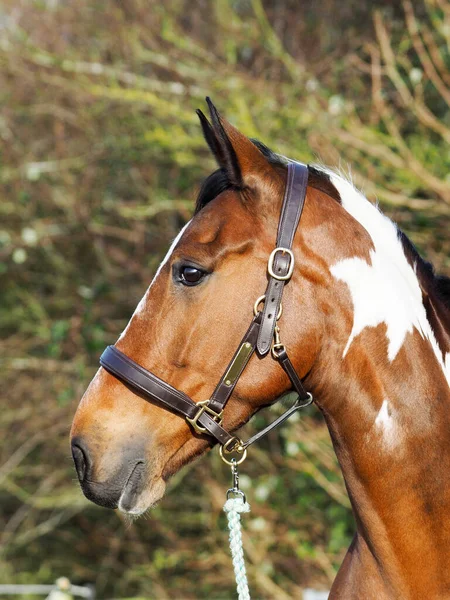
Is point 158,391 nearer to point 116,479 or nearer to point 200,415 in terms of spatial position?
point 200,415

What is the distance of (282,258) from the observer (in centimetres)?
194

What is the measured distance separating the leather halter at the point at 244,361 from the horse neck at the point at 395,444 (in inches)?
5.7

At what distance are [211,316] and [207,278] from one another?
0.10 m

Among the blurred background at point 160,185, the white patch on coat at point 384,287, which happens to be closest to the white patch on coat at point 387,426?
the white patch on coat at point 384,287

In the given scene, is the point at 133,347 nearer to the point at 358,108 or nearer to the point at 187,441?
the point at 187,441

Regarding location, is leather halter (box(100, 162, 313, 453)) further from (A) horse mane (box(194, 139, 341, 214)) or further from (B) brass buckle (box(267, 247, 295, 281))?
(A) horse mane (box(194, 139, 341, 214))

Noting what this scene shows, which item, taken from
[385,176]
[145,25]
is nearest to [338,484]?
[385,176]

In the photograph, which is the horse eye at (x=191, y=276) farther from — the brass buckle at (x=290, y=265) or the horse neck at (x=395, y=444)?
the horse neck at (x=395, y=444)

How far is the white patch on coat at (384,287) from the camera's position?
6.51ft

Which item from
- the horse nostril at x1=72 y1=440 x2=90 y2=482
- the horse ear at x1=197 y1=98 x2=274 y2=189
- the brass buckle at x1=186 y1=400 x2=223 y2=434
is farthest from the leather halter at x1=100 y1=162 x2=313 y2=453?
the horse nostril at x1=72 y1=440 x2=90 y2=482

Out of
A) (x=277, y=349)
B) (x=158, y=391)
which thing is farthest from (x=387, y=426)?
(x=158, y=391)

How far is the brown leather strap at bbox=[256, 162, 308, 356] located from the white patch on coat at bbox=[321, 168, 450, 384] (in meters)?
0.14

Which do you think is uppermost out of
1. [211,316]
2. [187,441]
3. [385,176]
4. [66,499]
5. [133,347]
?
[385,176]

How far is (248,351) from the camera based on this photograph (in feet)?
6.34
